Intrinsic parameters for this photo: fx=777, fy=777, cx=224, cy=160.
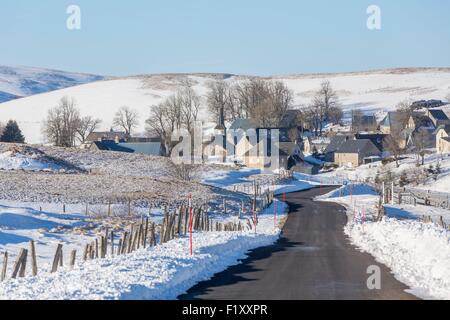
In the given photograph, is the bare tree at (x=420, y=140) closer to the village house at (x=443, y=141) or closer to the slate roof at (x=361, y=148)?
the village house at (x=443, y=141)

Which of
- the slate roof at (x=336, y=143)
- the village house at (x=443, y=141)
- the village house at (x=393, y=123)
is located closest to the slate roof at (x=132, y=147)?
the slate roof at (x=336, y=143)

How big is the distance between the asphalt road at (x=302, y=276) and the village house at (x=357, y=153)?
82.0 metres

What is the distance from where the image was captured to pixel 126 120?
165125mm

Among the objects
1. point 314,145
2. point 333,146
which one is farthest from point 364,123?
point 333,146

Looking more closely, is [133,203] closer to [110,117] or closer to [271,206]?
[271,206]

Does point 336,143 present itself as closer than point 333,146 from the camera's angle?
No

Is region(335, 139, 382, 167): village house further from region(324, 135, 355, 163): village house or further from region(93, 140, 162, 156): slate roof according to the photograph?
Answer: region(93, 140, 162, 156): slate roof

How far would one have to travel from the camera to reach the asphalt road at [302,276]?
623 inches

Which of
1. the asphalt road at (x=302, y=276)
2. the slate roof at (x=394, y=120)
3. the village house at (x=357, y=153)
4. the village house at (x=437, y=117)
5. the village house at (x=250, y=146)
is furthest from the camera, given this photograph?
the slate roof at (x=394, y=120)

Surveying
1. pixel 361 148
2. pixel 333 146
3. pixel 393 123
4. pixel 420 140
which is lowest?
pixel 361 148

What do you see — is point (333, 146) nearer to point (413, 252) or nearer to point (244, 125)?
point (244, 125)

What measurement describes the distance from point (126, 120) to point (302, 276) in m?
148

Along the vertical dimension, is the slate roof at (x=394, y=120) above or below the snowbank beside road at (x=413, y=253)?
above
